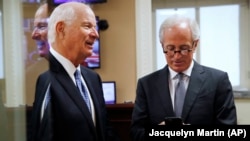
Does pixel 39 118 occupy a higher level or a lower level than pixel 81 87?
lower

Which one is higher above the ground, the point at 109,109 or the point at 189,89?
the point at 189,89

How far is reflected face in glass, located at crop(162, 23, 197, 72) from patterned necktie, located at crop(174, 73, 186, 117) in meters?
0.08

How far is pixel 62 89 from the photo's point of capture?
53.4 inches

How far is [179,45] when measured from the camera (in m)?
1.56

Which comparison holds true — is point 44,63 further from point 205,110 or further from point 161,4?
point 161,4

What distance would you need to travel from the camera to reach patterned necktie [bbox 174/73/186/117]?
1.60m

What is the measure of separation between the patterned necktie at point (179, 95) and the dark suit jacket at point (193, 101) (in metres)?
0.02


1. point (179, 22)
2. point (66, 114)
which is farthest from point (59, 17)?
point (179, 22)

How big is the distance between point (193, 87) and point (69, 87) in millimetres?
681

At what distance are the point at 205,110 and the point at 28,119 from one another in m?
0.89

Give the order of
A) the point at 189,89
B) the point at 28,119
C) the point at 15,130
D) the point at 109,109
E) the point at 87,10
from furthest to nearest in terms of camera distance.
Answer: the point at 109,109 → the point at 189,89 → the point at 87,10 → the point at 28,119 → the point at 15,130

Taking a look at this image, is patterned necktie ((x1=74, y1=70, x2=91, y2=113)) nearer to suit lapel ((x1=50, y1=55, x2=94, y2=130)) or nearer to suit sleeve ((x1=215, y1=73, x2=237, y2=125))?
suit lapel ((x1=50, y1=55, x2=94, y2=130))

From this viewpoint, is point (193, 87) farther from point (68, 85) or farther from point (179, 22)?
point (68, 85)

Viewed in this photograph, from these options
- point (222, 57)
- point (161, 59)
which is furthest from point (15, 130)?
point (222, 57)
